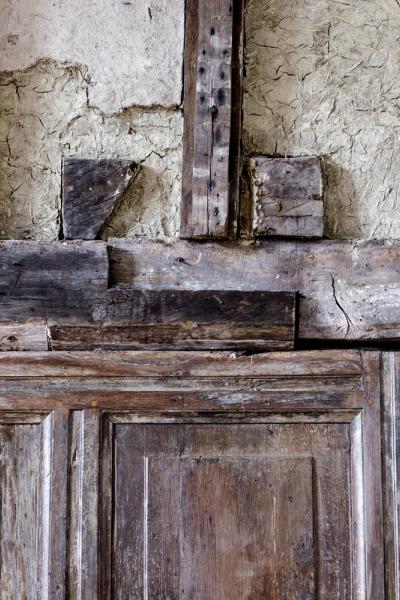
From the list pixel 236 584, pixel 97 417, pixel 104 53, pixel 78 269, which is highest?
pixel 104 53

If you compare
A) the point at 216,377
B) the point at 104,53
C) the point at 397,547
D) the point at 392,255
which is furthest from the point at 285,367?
the point at 104,53

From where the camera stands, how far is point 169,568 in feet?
5.31

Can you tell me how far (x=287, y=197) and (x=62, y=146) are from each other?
66 cm

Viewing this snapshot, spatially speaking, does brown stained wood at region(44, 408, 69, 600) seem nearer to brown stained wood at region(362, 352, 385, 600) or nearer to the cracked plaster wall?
the cracked plaster wall

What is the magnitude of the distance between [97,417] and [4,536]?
408mm

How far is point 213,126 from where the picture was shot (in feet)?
5.41

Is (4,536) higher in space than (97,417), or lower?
lower

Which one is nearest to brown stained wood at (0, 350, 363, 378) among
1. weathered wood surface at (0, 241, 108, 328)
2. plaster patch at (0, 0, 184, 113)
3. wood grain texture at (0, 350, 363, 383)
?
wood grain texture at (0, 350, 363, 383)

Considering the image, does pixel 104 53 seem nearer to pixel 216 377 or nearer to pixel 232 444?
pixel 216 377

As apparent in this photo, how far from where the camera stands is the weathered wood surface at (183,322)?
5.34 feet

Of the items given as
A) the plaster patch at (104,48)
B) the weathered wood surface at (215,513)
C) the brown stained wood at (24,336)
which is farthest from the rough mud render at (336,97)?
the brown stained wood at (24,336)

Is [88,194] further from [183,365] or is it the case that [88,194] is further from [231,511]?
[231,511]

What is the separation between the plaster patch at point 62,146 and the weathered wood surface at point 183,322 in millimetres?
219

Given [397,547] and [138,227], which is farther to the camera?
[138,227]
